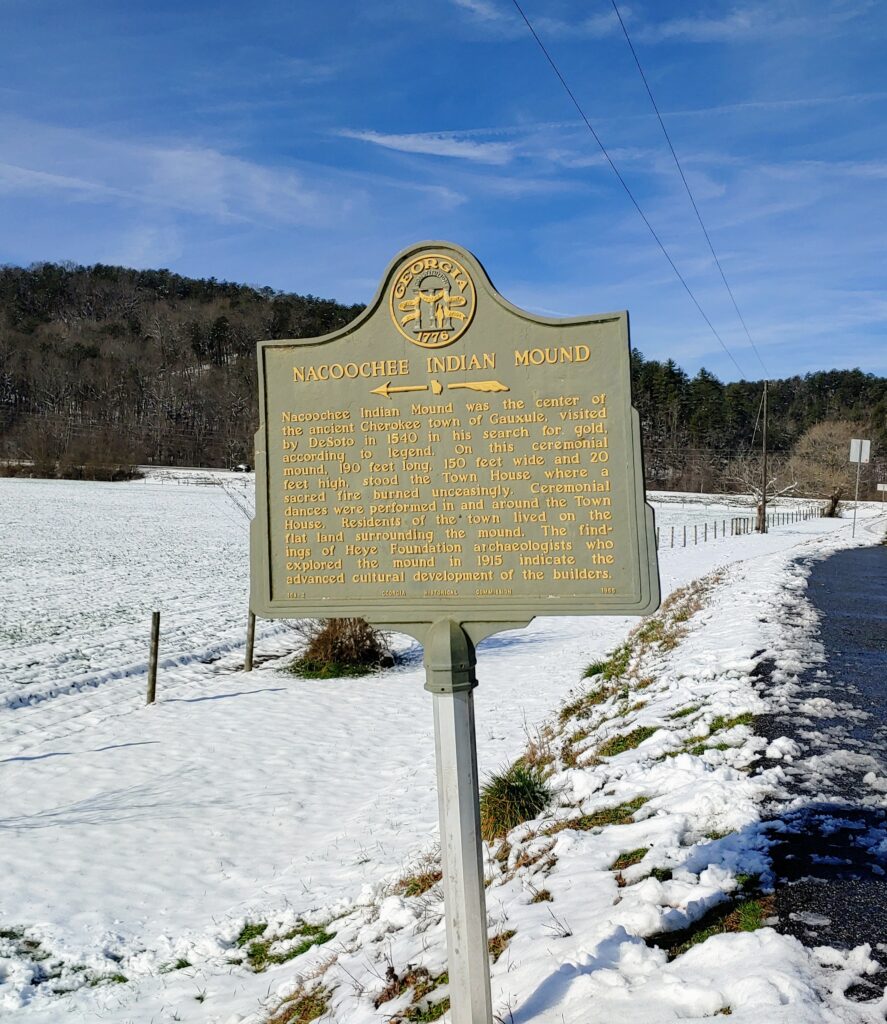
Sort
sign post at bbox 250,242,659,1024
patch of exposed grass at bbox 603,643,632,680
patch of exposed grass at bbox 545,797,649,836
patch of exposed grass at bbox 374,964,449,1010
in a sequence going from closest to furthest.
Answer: sign post at bbox 250,242,659,1024
patch of exposed grass at bbox 374,964,449,1010
patch of exposed grass at bbox 545,797,649,836
patch of exposed grass at bbox 603,643,632,680

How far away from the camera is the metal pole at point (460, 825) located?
3.40 metres

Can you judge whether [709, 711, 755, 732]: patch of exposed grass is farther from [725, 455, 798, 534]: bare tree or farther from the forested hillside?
the forested hillside

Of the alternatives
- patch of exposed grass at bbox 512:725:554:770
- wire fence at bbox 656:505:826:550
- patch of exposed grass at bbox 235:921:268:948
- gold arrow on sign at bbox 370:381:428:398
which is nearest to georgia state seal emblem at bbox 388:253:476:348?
gold arrow on sign at bbox 370:381:428:398

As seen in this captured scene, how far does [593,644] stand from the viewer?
14.7 meters

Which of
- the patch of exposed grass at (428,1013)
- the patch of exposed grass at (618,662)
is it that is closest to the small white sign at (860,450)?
the patch of exposed grass at (618,662)

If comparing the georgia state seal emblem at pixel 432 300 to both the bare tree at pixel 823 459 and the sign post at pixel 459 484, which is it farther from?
the bare tree at pixel 823 459

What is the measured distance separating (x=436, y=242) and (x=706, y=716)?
5.02m

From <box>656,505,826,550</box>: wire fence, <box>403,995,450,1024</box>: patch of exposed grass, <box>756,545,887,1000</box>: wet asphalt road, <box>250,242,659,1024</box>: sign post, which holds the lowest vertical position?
<box>403,995,450,1024</box>: patch of exposed grass

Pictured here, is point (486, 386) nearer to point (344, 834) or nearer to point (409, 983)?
point (409, 983)

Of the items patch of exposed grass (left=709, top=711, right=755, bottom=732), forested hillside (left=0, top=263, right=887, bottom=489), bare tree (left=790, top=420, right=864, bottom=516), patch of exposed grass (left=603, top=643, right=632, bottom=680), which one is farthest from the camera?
forested hillside (left=0, top=263, right=887, bottom=489)

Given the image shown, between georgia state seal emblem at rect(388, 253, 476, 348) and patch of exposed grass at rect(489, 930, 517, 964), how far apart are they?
293 cm

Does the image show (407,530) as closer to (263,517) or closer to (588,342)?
(263,517)

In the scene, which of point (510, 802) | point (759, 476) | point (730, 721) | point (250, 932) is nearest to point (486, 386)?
point (510, 802)

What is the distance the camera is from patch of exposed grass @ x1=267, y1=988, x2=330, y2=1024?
166 inches
